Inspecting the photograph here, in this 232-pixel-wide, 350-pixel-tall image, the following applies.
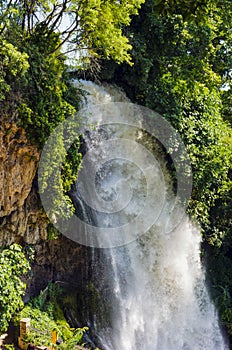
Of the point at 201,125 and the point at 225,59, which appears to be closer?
the point at 201,125

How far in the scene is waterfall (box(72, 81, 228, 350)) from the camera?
11047 mm

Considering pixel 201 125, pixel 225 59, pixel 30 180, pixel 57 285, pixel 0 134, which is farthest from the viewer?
pixel 225 59

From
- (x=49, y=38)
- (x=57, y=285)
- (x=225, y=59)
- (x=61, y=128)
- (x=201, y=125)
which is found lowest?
(x=57, y=285)

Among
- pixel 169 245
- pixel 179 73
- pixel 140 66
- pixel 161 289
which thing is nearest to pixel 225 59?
pixel 179 73

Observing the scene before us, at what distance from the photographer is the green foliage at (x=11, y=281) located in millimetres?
8711

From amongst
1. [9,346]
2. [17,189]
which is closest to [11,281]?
[9,346]

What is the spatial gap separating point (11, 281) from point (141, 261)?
3.84 metres

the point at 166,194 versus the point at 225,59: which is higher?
the point at 225,59

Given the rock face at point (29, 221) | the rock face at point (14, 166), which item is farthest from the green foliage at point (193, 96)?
the rock face at point (14, 166)

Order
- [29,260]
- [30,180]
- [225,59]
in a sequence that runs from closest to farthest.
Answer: [30,180] < [29,260] < [225,59]

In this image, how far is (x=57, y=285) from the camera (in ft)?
35.7

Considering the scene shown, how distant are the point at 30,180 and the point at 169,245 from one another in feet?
15.5

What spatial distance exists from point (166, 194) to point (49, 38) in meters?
5.11

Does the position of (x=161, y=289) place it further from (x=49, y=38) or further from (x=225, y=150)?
(x=49, y=38)
